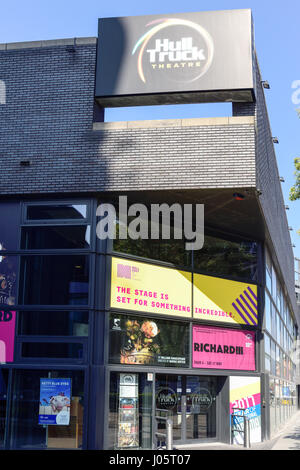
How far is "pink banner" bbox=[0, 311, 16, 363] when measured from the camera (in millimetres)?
13014

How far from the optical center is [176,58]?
1404 cm

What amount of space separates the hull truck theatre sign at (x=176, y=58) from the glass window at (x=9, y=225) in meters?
3.51

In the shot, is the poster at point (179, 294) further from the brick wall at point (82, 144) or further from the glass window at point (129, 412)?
the brick wall at point (82, 144)

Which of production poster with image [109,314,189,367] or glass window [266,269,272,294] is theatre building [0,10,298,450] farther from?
glass window [266,269,272,294]

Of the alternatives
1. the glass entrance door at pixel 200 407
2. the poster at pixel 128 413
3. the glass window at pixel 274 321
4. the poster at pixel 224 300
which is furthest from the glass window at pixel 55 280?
the glass window at pixel 274 321

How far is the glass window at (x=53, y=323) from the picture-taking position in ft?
42.8

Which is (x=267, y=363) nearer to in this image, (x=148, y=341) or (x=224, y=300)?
(x=224, y=300)

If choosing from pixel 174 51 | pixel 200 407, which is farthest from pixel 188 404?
pixel 174 51

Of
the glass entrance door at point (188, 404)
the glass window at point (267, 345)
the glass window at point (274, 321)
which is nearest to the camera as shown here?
the glass entrance door at point (188, 404)

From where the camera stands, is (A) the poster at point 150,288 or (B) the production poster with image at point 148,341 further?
(A) the poster at point 150,288

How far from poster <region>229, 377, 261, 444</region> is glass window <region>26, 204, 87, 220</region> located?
651cm

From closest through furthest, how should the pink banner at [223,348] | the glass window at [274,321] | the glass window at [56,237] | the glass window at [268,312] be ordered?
1. the glass window at [56,237]
2. the pink banner at [223,348]
3. the glass window at [268,312]
4. the glass window at [274,321]

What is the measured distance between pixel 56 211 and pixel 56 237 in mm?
665

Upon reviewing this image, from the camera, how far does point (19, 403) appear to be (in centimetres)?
1277
